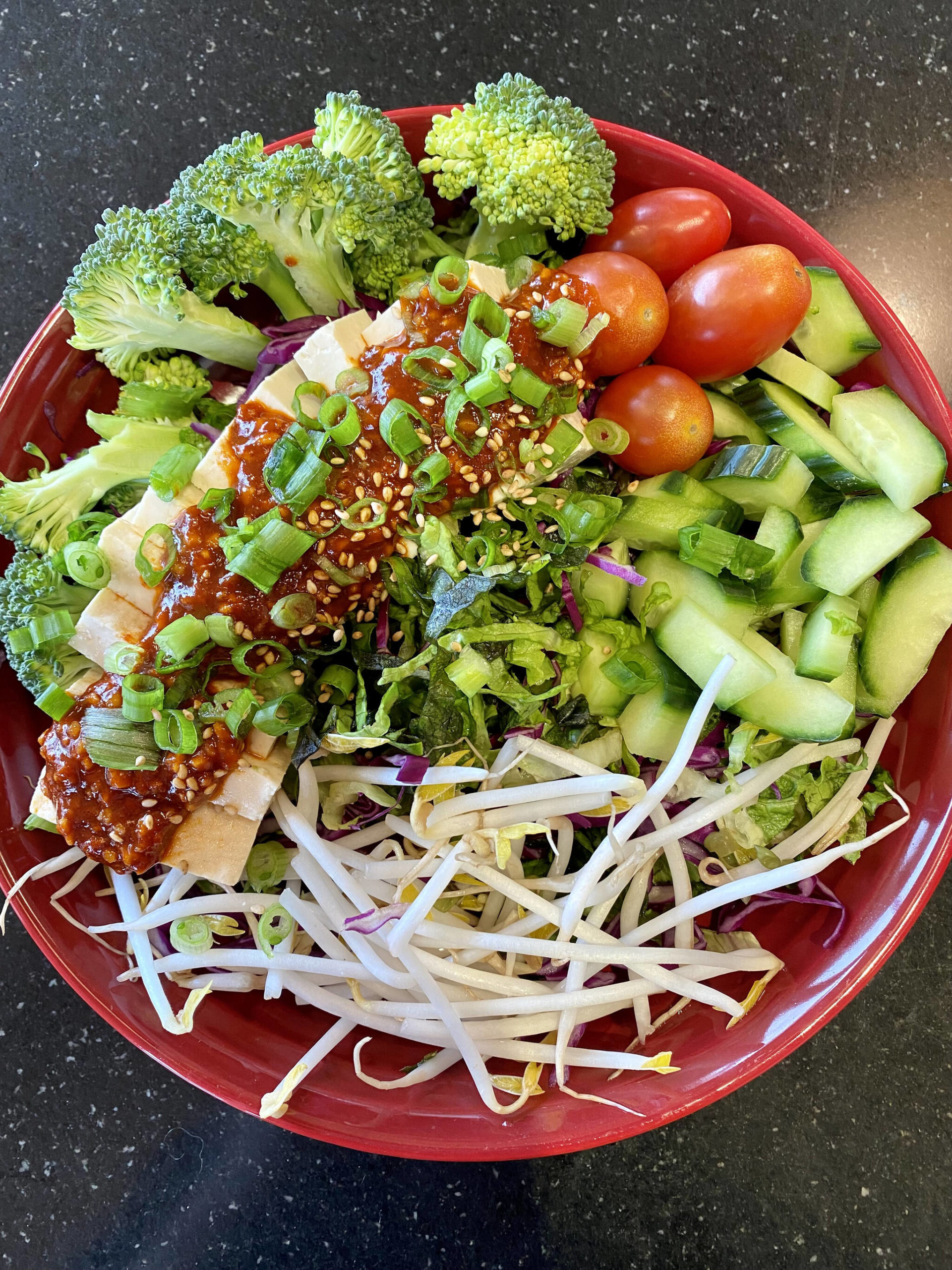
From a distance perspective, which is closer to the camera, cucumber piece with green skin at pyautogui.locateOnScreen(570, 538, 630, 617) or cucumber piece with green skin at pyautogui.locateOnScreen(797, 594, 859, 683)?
cucumber piece with green skin at pyautogui.locateOnScreen(797, 594, 859, 683)

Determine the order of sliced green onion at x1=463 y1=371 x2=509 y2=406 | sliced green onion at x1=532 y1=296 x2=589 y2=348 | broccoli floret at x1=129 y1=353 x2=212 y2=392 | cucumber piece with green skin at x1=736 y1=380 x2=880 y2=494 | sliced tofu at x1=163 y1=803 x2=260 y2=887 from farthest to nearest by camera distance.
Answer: broccoli floret at x1=129 y1=353 x2=212 y2=392, cucumber piece with green skin at x1=736 y1=380 x2=880 y2=494, sliced tofu at x1=163 y1=803 x2=260 y2=887, sliced green onion at x1=532 y1=296 x2=589 y2=348, sliced green onion at x1=463 y1=371 x2=509 y2=406

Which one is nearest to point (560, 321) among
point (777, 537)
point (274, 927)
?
point (777, 537)

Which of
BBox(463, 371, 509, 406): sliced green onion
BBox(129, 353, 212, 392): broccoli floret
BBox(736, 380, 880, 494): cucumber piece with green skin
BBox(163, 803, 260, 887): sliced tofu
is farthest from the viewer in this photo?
BBox(129, 353, 212, 392): broccoli floret

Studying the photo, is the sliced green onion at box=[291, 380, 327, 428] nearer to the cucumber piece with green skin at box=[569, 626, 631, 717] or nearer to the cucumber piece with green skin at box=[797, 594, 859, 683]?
the cucumber piece with green skin at box=[569, 626, 631, 717]

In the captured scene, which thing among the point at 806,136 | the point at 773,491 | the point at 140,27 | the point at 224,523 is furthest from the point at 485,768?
the point at 140,27

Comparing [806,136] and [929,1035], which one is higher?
[806,136]

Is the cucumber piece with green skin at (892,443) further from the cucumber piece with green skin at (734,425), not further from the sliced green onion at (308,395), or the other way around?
the sliced green onion at (308,395)

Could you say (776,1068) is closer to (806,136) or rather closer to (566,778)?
(566,778)

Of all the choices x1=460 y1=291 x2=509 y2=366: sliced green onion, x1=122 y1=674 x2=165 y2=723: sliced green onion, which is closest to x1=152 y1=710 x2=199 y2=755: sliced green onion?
x1=122 y1=674 x2=165 y2=723: sliced green onion
